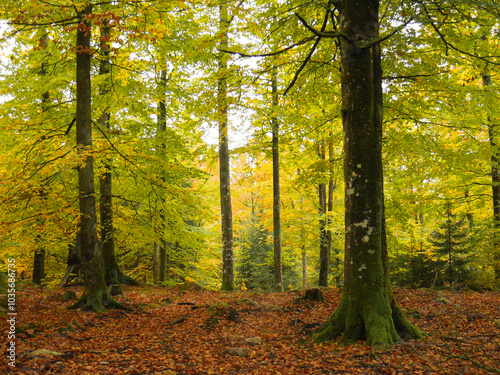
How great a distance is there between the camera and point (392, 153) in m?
9.39

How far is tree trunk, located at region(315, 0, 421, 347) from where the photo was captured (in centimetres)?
513

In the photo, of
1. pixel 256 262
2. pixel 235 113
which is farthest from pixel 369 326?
pixel 256 262

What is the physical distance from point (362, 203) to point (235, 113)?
20.2 ft

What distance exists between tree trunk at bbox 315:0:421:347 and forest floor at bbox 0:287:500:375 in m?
0.46

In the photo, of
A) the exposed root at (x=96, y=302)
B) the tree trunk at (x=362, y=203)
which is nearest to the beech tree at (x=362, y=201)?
the tree trunk at (x=362, y=203)

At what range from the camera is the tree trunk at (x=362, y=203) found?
16.8 ft

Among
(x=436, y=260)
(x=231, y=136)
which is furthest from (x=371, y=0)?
(x=436, y=260)

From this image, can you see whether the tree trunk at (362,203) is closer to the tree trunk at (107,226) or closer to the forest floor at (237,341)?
the forest floor at (237,341)

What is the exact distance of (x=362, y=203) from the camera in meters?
5.20

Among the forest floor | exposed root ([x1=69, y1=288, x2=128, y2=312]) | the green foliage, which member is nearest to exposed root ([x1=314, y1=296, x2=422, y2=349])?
the forest floor

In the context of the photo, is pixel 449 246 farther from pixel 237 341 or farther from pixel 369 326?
pixel 237 341

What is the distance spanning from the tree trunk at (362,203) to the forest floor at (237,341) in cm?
46

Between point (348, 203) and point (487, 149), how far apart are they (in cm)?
751

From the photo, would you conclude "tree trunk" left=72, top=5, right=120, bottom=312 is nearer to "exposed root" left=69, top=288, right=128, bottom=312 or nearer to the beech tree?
"exposed root" left=69, top=288, right=128, bottom=312
